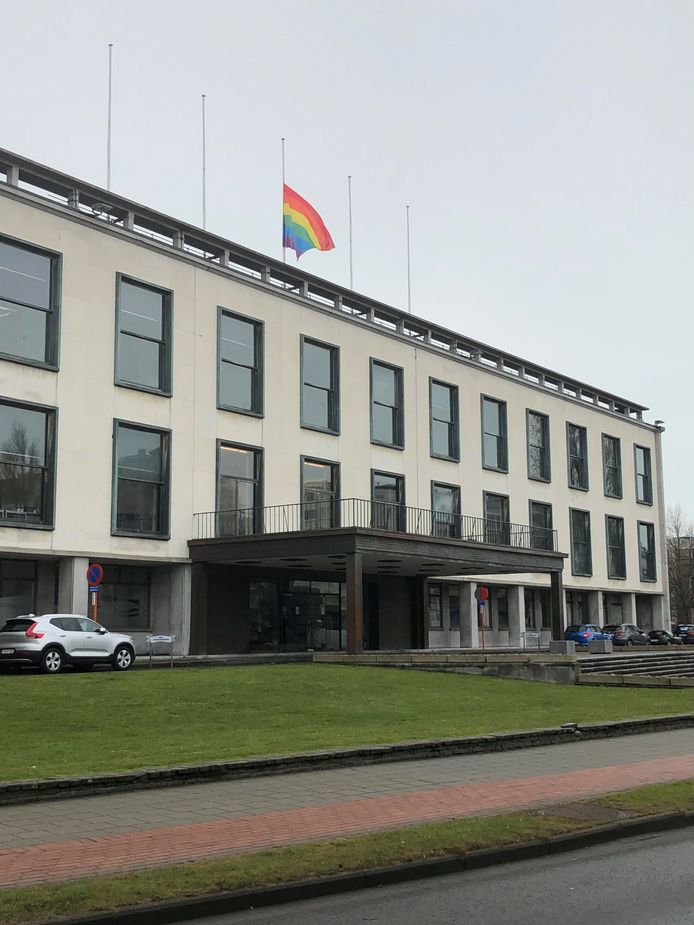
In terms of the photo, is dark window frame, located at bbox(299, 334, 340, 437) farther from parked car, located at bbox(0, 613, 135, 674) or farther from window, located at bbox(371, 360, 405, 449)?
parked car, located at bbox(0, 613, 135, 674)

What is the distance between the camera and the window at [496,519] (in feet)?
159

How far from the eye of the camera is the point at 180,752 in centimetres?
1317

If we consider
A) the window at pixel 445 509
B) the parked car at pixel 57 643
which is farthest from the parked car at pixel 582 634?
the parked car at pixel 57 643

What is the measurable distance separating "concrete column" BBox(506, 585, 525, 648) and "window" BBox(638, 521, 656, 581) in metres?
12.5

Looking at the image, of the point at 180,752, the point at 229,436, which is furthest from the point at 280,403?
the point at 180,752

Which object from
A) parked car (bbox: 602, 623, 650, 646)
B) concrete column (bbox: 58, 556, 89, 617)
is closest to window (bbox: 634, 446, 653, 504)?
parked car (bbox: 602, 623, 650, 646)

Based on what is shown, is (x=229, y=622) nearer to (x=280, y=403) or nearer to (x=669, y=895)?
(x=280, y=403)

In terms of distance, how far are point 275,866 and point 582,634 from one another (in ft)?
145

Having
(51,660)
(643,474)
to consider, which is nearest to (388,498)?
Result: (51,660)

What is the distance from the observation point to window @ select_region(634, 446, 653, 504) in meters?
62.2

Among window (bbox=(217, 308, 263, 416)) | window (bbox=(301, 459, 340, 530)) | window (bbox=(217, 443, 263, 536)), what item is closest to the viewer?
window (bbox=(217, 443, 263, 536))

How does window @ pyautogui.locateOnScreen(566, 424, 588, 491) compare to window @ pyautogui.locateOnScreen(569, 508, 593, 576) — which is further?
window @ pyautogui.locateOnScreen(566, 424, 588, 491)

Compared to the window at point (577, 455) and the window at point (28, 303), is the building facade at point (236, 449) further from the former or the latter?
the window at point (577, 455)

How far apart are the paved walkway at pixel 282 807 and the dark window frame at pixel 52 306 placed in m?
20.4
